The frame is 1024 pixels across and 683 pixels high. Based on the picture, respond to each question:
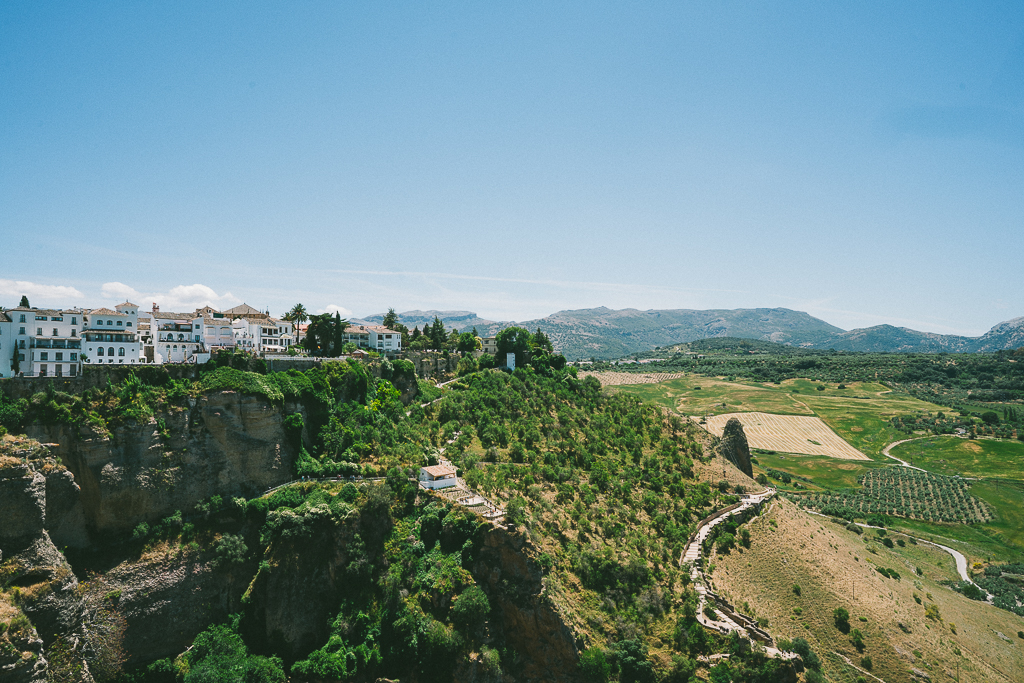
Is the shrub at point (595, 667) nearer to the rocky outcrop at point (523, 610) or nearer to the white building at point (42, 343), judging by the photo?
the rocky outcrop at point (523, 610)

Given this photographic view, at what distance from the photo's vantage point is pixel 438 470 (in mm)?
48219

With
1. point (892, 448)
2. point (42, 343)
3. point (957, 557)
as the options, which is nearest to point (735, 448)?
point (957, 557)

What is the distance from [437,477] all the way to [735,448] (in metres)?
45.9

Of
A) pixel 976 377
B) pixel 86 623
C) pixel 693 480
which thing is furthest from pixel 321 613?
pixel 976 377

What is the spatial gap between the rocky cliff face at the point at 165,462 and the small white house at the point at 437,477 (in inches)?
543

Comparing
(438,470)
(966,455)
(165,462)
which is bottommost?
(966,455)

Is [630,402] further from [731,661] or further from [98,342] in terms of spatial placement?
[98,342]

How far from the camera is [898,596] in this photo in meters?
48.8

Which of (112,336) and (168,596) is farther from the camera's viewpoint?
(112,336)

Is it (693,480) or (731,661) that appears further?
(693,480)

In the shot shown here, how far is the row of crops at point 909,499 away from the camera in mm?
80812

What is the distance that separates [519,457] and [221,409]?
100.0 ft

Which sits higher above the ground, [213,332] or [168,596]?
[213,332]

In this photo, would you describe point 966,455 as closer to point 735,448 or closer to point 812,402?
point 812,402
